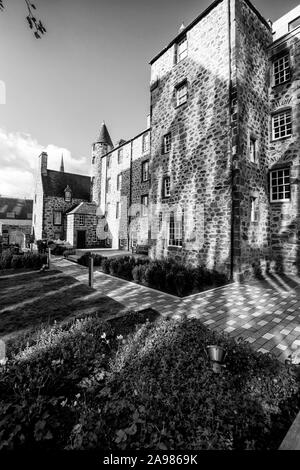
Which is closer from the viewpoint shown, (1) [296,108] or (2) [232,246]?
(2) [232,246]

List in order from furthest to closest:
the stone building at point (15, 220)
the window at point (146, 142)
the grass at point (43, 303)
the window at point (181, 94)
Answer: the stone building at point (15, 220) < the window at point (146, 142) < the window at point (181, 94) < the grass at point (43, 303)

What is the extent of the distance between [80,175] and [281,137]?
26.7 meters

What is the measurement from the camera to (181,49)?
37.8 feet

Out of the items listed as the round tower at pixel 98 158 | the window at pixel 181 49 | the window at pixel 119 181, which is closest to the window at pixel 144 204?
the window at pixel 119 181

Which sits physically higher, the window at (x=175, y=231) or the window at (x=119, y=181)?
the window at (x=119, y=181)

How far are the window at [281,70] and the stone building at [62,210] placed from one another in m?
20.3

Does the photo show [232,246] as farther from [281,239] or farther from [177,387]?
[177,387]

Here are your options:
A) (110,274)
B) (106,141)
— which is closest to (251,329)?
(110,274)

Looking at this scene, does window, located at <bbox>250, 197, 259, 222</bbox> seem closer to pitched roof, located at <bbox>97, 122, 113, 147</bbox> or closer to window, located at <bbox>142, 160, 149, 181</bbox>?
window, located at <bbox>142, 160, 149, 181</bbox>

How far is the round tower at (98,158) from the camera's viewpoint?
88.5 feet

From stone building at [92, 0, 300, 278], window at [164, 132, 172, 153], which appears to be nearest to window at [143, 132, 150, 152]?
stone building at [92, 0, 300, 278]

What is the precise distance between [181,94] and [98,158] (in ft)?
60.0

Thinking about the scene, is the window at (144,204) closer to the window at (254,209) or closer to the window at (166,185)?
the window at (166,185)
